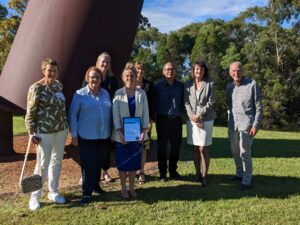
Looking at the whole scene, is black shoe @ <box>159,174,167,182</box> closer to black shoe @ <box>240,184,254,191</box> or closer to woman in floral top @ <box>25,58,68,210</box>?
black shoe @ <box>240,184,254,191</box>

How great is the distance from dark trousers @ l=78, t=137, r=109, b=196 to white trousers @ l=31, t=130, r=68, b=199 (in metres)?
0.24

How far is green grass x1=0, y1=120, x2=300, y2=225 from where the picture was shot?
4.34m

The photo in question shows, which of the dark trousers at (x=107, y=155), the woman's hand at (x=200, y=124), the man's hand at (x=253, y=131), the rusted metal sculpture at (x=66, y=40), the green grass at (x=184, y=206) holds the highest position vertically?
the rusted metal sculpture at (x=66, y=40)

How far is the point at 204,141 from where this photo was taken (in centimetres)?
558

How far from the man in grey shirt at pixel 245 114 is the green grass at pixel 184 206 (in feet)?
1.29

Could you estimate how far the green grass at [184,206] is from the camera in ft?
14.2

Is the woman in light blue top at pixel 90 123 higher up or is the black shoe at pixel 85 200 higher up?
the woman in light blue top at pixel 90 123

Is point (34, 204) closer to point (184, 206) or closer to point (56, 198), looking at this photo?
point (56, 198)

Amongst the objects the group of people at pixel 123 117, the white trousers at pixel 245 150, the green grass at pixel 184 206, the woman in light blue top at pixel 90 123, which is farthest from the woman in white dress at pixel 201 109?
the woman in light blue top at pixel 90 123

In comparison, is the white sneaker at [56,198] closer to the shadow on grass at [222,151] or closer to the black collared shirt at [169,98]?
the black collared shirt at [169,98]

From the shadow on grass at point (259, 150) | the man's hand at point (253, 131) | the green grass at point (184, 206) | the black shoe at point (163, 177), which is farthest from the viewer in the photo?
the shadow on grass at point (259, 150)

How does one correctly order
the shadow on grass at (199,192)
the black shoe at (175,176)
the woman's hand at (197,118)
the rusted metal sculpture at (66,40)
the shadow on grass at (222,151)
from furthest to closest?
1. the shadow on grass at (222,151)
2. the rusted metal sculpture at (66,40)
3. the black shoe at (175,176)
4. the woman's hand at (197,118)
5. the shadow on grass at (199,192)

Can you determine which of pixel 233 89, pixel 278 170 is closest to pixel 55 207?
pixel 233 89

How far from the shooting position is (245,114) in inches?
217
